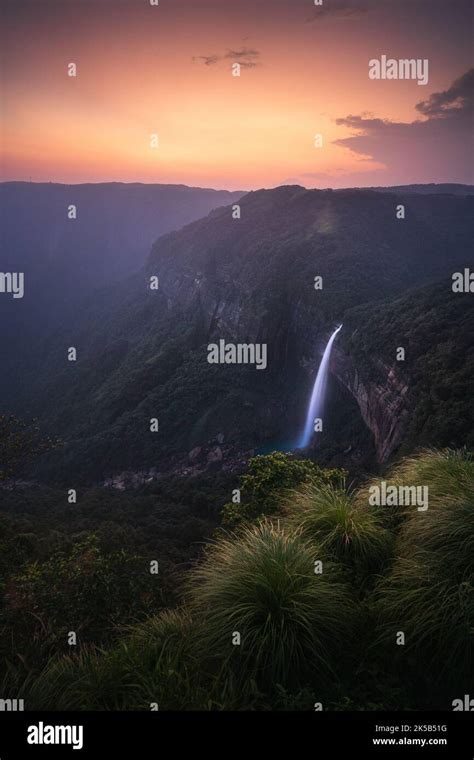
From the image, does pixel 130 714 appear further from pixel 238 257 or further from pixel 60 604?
pixel 238 257

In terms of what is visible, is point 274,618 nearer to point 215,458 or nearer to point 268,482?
point 268,482

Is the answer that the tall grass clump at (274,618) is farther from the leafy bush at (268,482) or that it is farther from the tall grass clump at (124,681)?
the leafy bush at (268,482)

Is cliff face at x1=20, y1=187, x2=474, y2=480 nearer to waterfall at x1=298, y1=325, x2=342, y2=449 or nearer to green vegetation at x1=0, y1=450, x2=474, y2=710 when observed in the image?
waterfall at x1=298, y1=325, x2=342, y2=449

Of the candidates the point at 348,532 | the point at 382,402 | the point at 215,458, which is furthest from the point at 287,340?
the point at 348,532

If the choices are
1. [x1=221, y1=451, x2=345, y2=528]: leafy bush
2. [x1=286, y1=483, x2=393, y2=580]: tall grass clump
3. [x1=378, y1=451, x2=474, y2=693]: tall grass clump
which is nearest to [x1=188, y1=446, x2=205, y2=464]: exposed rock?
[x1=221, y1=451, x2=345, y2=528]: leafy bush

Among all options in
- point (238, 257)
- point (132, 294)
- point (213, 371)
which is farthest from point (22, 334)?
point (213, 371)

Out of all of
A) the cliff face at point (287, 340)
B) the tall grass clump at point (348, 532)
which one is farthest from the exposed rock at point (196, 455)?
the tall grass clump at point (348, 532)

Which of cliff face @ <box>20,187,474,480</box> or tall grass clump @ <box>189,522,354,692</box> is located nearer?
tall grass clump @ <box>189,522,354,692</box>
